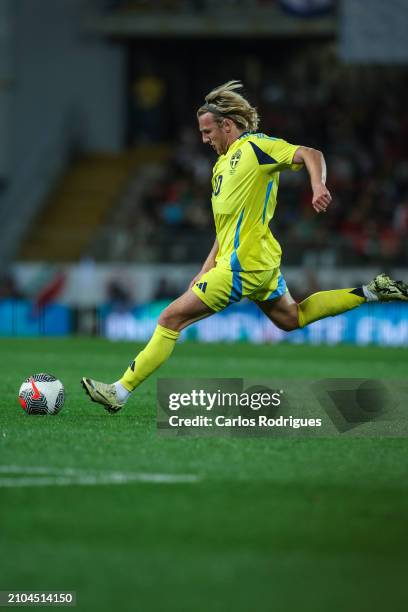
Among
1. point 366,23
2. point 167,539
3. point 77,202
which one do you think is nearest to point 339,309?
point 167,539

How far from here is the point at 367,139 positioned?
2955 cm

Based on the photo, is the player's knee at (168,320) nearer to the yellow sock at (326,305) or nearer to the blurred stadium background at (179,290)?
the blurred stadium background at (179,290)

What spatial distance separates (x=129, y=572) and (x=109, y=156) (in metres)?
29.7

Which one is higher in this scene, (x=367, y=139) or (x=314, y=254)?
(x=367, y=139)

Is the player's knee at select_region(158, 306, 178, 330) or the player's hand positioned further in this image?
the player's knee at select_region(158, 306, 178, 330)

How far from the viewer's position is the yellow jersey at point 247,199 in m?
8.34

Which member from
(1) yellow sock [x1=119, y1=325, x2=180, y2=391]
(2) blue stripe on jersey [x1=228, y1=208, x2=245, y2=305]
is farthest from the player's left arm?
(1) yellow sock [x1=119, y1=325, x2=180, y2=391]

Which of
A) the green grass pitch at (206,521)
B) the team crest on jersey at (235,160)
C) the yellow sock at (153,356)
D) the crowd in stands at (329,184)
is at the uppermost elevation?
the crowd in stands at (329,184)

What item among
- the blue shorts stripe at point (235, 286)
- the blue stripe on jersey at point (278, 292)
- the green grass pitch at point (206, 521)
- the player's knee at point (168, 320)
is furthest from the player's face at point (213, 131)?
the green grass pitch at point (206, 521)

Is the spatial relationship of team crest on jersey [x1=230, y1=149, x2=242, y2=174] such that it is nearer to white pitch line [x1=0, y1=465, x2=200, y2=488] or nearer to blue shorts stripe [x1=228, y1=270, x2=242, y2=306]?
blue shorts stripe [x1=228, y1=270, x2=242, y2=306]

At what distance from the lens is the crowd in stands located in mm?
24359

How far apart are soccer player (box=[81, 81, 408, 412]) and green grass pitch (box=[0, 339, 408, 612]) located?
0.44 metres

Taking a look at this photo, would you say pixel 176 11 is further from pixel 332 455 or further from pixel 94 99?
pixel 332 455

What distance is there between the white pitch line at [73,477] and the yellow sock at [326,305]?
2.96 metres
